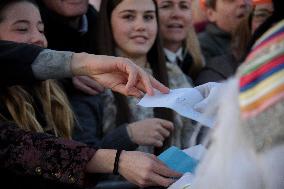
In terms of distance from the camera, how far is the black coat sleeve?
1.94 meters

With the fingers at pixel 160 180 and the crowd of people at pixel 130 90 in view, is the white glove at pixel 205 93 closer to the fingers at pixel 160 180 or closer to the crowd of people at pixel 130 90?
the crowd of people at pixel 130 90

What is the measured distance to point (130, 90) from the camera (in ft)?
5.99

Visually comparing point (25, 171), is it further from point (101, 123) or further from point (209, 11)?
point (209, 11)

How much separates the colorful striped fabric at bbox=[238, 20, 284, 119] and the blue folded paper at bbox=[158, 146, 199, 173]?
62 cm

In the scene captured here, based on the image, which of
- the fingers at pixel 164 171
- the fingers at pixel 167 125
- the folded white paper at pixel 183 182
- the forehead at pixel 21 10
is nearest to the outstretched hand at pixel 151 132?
the fingers at pixel 167 125

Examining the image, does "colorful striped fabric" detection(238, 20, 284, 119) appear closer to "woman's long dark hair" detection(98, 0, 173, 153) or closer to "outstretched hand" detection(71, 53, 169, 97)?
"outstretched hand" detection(71, 53, 169, 97)

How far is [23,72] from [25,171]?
32cm

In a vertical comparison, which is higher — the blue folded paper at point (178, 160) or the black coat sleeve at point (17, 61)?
the black coat sleeve at point (17, 61)

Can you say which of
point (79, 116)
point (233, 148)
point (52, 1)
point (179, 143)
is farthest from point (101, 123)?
point (233, 148)

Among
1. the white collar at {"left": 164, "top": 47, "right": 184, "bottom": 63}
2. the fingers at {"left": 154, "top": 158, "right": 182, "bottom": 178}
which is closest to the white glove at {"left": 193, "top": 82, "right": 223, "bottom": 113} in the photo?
the fingers at {"left": 154, "top": 158, "right": 182, "bottom": 178}

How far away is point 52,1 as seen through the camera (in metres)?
2.95

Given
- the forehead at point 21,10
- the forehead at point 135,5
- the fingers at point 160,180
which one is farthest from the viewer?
the forehead at point 135,5

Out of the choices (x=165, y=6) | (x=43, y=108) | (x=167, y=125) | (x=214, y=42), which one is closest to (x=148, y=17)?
(x=165, y=6)

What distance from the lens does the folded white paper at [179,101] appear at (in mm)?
1605
